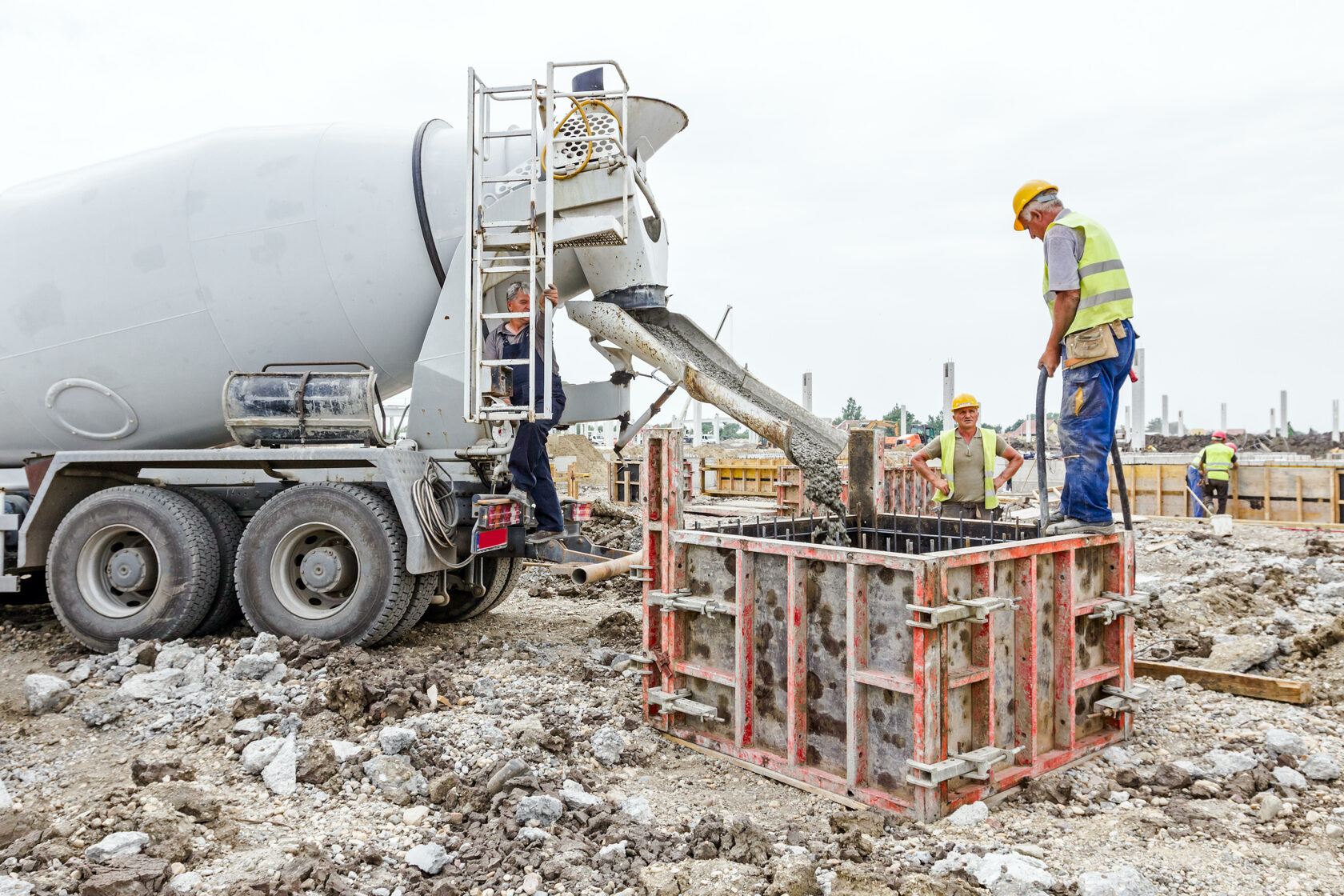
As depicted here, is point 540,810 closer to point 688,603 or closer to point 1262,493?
point 688,603

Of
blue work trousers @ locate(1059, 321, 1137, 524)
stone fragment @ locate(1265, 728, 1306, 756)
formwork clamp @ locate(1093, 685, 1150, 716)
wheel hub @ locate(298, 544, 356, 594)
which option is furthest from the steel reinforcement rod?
wheel hub @ locate(298, 544, 356, 594)

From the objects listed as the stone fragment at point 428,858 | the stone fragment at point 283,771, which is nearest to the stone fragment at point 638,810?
the stone fragment at point 428,858

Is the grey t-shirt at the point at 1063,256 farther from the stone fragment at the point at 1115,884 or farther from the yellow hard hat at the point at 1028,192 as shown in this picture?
the stone fragment at the point at 1115,884

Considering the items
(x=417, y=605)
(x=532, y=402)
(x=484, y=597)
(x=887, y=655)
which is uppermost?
(x=532, y=402)

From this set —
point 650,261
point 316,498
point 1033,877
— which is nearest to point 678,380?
point 650,261

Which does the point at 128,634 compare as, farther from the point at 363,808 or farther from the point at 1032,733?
the point at 1032,733

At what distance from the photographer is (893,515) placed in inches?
203

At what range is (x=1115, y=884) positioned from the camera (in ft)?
9.16

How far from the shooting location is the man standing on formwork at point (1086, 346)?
4.16 metres

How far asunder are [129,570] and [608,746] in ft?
12.4

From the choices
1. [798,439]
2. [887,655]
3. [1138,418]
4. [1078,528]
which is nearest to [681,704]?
[887,655]

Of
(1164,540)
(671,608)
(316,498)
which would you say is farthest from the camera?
(1164,540)

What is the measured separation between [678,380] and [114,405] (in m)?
3.96

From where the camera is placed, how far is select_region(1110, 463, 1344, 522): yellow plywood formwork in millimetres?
14727
